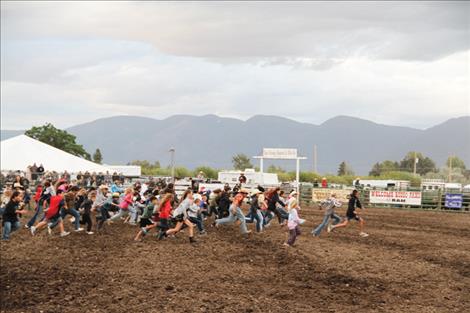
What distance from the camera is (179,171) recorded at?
326ft

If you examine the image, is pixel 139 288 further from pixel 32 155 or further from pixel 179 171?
pixel 179 171

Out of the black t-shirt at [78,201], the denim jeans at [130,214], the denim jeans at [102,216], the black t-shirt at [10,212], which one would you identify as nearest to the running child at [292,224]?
the denim jeans at [102,216]

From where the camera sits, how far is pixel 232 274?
15234 mm

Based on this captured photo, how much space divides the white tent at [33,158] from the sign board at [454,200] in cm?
2761

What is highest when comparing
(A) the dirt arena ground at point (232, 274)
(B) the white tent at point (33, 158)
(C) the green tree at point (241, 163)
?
(C) the green tree at point (241, 163)

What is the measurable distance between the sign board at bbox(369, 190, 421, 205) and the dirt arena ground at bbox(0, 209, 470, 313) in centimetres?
1985

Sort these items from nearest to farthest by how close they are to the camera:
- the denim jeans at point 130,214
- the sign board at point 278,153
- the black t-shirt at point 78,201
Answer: the denim jeans at point 130,214 < the black t-shirt at point 78,201 < the sign board at point 278,153

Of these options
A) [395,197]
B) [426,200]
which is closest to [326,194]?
[395,197]

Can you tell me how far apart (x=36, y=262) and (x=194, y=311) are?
21.8ft

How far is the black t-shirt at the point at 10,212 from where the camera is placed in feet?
66.3

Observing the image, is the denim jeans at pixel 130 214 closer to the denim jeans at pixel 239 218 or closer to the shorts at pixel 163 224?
the denim jeans at pixel 239 218

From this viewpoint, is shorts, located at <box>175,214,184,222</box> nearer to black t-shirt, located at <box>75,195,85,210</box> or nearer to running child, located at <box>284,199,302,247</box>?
running child, located at <box>284,199,302,247</box>

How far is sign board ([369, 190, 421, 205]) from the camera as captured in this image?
4206cm

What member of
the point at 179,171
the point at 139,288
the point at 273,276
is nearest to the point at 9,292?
the point at 139,288
